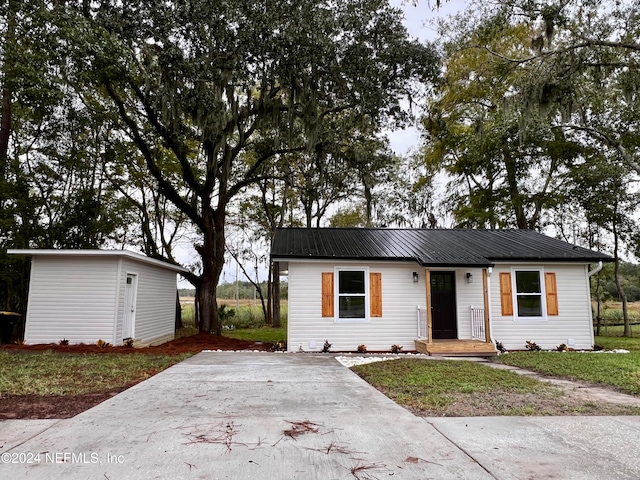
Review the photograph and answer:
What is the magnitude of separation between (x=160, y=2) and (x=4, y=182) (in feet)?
23.3

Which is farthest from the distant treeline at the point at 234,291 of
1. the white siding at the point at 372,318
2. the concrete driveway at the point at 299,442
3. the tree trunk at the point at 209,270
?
the concrete driveway at the point at 299,442

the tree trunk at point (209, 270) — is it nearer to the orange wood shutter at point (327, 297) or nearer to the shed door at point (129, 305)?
the shed door at point (129, 305)

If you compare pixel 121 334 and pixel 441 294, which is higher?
pixel 441 294

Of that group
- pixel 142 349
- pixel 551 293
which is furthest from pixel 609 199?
pixel 142 349

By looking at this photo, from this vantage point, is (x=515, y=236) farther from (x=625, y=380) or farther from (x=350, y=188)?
(x=350, y=188)

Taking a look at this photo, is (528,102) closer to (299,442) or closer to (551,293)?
(551,293)

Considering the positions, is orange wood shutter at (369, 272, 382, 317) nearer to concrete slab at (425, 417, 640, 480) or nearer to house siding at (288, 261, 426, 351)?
house siding at (288, 261, 426, 351)

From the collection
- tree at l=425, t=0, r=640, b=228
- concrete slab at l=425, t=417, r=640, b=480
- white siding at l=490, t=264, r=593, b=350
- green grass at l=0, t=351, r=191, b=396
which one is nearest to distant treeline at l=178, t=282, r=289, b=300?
tree at l=425, t=0, r=640, b=228

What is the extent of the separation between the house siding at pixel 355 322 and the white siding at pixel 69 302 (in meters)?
4.36

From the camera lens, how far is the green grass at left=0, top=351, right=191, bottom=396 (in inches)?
197

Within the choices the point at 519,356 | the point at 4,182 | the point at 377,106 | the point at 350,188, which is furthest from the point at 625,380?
the point at 4,182

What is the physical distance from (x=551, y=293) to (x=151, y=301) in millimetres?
10950

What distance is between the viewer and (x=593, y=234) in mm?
17219

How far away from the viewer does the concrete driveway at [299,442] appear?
2621 mm
